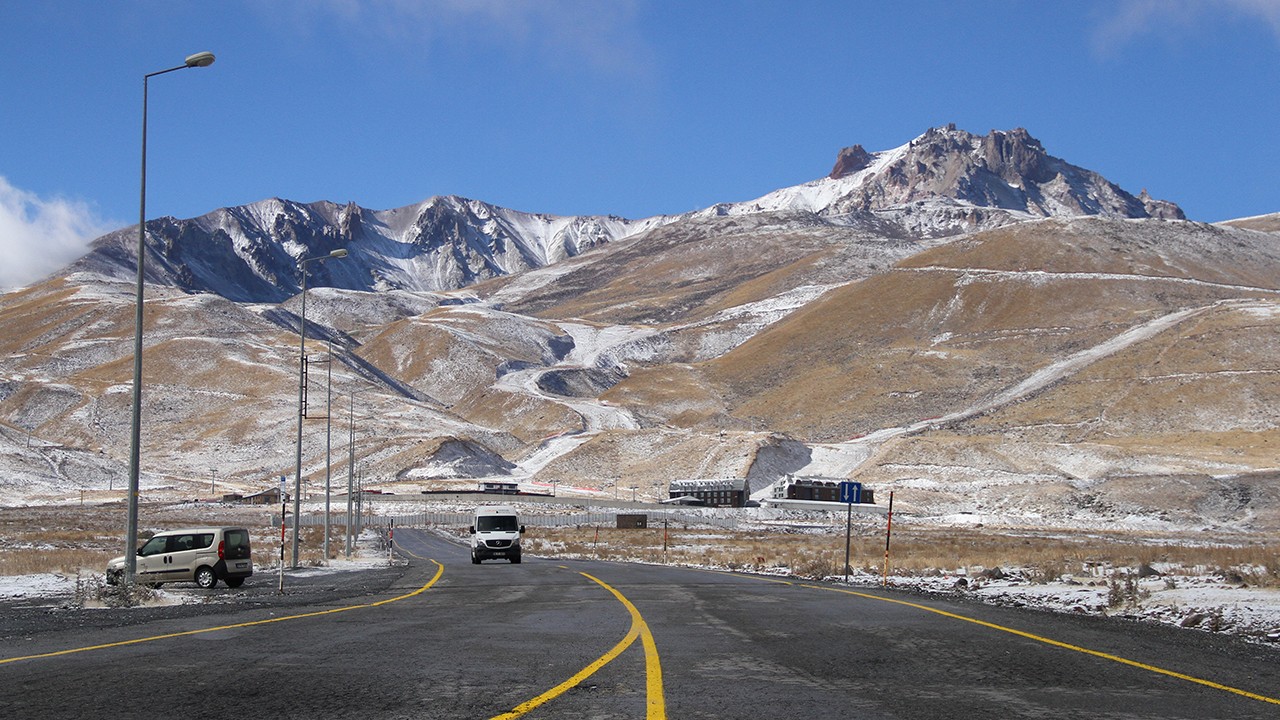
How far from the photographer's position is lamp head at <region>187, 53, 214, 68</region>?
75.5 ft

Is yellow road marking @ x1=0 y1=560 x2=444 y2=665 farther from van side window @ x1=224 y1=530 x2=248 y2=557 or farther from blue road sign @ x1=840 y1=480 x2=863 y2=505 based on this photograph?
blue road sign @ x1=840 y1=480 x2=863 y2=505

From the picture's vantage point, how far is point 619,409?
625 feet

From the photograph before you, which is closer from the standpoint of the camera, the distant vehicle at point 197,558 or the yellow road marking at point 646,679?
the yellow road marking at point 646,679

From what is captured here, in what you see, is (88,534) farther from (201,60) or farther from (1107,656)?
(1107,656)

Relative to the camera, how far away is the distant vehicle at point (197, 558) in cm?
2897

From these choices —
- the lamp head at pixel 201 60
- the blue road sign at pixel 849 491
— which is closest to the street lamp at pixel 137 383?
the lamp head at pixel 201 60

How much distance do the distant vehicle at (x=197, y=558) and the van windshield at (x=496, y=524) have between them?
15999mm

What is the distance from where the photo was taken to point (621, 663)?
11375 mm

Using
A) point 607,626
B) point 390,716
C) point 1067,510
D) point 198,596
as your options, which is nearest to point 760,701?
point 390,716

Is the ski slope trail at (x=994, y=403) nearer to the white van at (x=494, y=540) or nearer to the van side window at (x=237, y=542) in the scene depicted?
the white van at (x=494, y=540)

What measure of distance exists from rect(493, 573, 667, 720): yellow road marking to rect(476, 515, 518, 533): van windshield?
30.6 metres

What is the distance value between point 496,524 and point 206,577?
59.3 feet

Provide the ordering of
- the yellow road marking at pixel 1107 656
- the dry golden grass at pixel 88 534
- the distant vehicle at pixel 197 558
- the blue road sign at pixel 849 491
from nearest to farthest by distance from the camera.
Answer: the yellow road marking at pixel 1107 656
the distant vehicle at pixel 197 558
the blue road sign at pixel 849 491
the dry golden grass at pixel 88 534

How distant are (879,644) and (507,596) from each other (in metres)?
11.9
